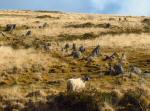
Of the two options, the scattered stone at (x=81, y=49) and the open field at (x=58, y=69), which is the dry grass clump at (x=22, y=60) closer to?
the open field at (x=58, y=69)

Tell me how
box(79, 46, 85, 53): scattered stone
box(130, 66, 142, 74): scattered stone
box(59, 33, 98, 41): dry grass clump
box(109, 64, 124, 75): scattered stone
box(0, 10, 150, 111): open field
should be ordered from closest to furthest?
box(0, 10, 150, 111): open field
box(109, 64, 124, 75): scattered stone
box(130, 66, 142, 74): scattered stone
box(79, 46, 85, 53): scattered stone
box(59, 33, 98, 41): dry grass clump

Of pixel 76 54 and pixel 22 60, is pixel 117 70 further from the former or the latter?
pixel 76 54

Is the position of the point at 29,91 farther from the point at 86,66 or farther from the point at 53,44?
the point at 53,44

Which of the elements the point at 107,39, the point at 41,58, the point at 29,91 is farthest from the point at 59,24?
the point at 29,91

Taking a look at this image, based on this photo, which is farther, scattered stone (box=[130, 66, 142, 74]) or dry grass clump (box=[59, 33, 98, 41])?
dry grass clump (box=[59, 33, 98, 41])

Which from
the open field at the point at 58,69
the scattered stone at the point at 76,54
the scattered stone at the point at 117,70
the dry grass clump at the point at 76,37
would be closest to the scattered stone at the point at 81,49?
the open field at the point at 58,69

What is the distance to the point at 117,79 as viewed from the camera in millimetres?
35719

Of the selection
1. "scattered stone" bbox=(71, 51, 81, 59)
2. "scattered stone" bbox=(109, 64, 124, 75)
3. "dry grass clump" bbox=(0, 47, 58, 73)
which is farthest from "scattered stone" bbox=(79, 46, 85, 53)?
"scattered stone" bbox=(109, 64, 124, 75)

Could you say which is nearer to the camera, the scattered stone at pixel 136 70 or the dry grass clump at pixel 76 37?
the scattered stone at pixel 136 70

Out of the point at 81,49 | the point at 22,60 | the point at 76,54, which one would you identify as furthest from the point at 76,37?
the point at 22,60

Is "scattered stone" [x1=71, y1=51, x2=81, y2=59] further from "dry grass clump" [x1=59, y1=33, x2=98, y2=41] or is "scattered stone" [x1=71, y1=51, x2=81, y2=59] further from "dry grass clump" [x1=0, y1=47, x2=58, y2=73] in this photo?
"dry grass clump" [x1=59, y1=33, x2=98, y2=41]

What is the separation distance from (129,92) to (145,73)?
21.5ft

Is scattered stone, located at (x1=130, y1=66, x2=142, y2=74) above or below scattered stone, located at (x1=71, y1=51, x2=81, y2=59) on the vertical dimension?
below

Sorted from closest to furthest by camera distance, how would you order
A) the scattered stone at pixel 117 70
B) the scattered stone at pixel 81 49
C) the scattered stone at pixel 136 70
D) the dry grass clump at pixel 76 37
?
the scattered stone at pixel 117 70
the scattered stone at pixel 136 70
the scattered stone at pixel 81 49
the dry grass clump at pixel 76 37
